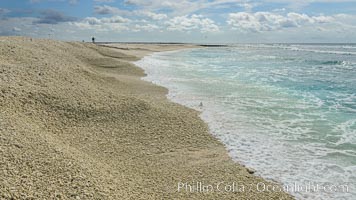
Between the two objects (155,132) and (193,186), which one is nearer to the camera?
(193,186)

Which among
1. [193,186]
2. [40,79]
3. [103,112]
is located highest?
[40,79]

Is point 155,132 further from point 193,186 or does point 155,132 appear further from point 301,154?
point 301,154

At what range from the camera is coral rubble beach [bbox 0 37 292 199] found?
5.93 m

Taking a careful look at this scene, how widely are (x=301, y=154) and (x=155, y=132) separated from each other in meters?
4.39

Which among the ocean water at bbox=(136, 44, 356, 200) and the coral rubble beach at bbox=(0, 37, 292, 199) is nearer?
the coral rubble beach at bbox=(0, 37, 292, 199)

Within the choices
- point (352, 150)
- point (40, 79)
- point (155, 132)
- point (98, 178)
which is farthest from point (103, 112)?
point (352, 150)

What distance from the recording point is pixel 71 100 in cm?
1078

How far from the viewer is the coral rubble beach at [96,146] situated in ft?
19.4

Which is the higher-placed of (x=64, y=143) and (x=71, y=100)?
(x=71, y=100)

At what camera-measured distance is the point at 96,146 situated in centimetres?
851

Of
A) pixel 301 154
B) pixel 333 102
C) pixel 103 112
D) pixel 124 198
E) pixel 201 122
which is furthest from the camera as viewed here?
pixel 333 102

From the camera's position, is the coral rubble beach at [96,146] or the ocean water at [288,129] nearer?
the coral rubble beach at [96,146]

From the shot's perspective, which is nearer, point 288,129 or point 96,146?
point 96,146

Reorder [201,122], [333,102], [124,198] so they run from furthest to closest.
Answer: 1. [333,102]
2. [201,122]
3. [124,198]
